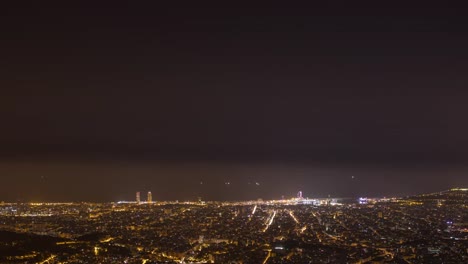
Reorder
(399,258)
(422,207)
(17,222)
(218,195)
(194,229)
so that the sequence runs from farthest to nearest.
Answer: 1. (218,195)
2. (422,207)
3. (17,222)
4. (194,229)
5. (399,258)

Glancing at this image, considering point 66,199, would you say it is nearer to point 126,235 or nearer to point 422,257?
point 126,235

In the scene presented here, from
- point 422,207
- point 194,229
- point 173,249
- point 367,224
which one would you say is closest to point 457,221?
point 367,224

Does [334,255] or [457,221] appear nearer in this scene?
[334,255]

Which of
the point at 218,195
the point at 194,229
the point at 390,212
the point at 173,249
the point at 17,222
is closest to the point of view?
the point at 173,249

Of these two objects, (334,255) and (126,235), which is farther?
(126,235)

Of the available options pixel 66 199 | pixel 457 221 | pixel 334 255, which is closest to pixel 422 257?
pixel 334 255

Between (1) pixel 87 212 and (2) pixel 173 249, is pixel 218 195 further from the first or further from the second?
(2) pixel 173 249
